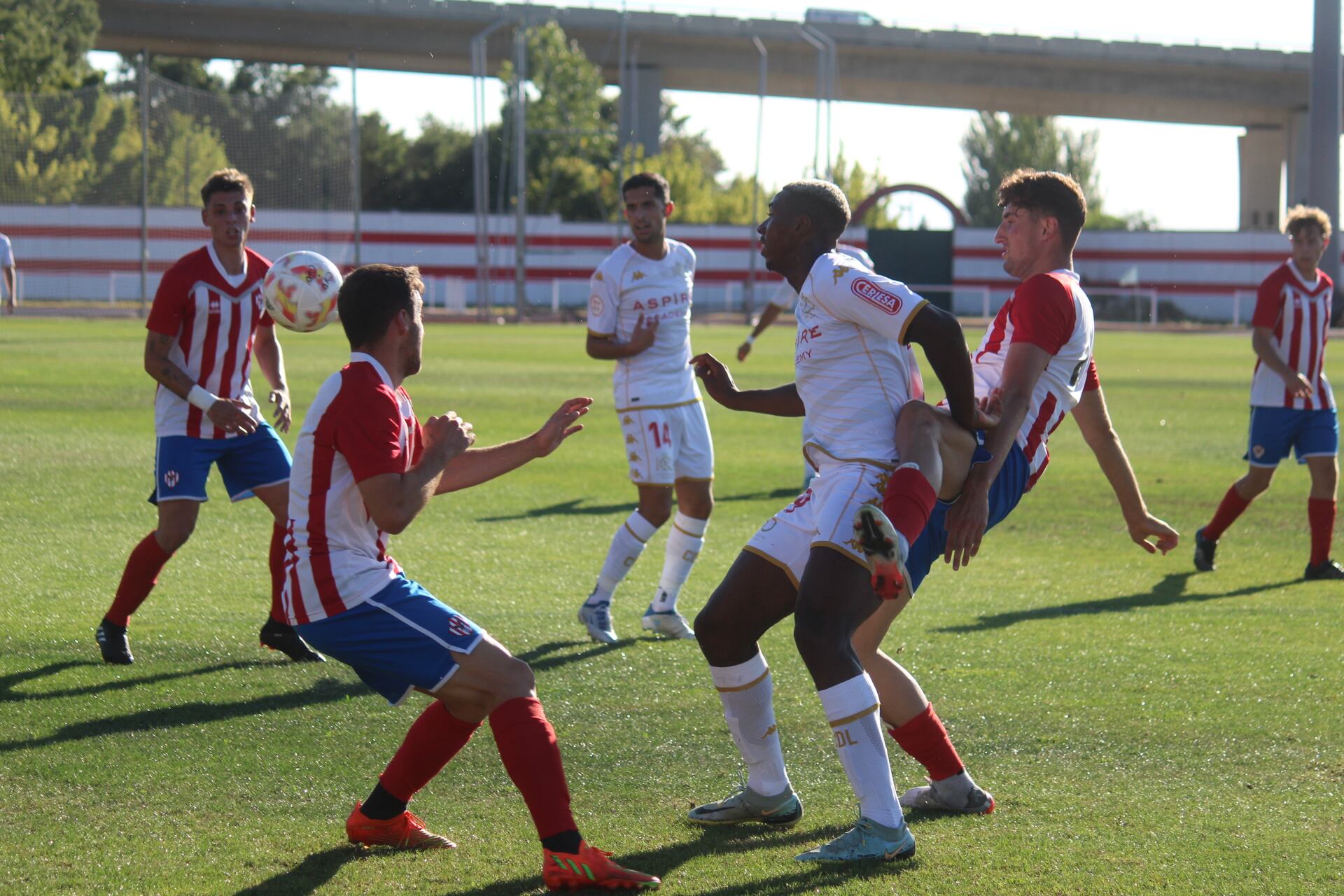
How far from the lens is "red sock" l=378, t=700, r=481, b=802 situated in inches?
161

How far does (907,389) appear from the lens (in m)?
4.33

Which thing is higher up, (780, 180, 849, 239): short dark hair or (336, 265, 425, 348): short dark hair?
(780, 180, 849, 239): short dark hair

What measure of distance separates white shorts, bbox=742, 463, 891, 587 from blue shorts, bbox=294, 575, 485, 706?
95cm

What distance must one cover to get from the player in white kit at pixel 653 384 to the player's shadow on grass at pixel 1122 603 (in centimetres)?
147

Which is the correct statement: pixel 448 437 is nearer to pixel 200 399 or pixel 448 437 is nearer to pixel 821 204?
pixel 821 204

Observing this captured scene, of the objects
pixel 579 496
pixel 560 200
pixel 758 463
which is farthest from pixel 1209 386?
pixel 560 200

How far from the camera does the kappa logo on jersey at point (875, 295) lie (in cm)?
407

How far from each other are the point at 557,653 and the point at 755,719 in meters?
2.38

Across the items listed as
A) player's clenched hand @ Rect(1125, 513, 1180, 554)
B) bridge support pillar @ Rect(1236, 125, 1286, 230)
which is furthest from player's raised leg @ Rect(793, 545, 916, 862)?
bridge support pillar @ Rect(1236, 125, 1286, 230)

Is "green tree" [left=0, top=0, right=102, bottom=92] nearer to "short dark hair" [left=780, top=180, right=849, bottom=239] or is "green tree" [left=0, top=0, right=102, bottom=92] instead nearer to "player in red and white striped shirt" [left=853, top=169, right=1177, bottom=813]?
"short dark hair" [left=780, top=180, right=849, bottom=239]

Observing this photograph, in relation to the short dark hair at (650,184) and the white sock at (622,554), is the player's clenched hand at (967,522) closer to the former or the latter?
the white sock at (622,554)

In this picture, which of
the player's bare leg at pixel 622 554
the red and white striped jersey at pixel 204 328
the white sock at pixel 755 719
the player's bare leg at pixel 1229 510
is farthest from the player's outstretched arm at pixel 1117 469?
the player's bare leg at pixel 1229 510

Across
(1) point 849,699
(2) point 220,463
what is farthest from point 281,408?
(1) point 849,699

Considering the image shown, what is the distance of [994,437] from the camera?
4215mm
